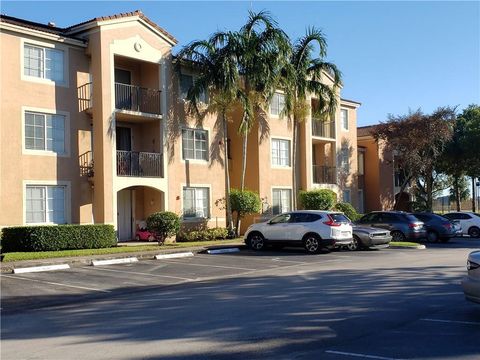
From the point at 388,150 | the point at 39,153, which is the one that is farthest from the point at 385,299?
the point at 388,150

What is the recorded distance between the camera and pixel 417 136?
39094mm

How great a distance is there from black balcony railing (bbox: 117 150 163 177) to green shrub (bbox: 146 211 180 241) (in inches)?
96.2

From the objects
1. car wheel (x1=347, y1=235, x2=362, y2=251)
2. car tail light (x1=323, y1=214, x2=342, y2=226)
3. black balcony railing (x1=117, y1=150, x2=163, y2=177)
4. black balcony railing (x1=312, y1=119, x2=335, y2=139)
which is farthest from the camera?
black balcony railing (x1=312, y1=119, x2=335, y2=139)

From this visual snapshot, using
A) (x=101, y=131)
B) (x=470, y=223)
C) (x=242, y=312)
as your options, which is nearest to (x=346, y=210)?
(x=470, y=223)

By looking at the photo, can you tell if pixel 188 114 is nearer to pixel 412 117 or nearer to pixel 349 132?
pixel 349 132

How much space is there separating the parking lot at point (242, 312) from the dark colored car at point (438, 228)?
11.2 meters

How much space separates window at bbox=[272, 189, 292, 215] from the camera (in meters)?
31.9

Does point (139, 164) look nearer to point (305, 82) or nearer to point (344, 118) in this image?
point (305, 82)

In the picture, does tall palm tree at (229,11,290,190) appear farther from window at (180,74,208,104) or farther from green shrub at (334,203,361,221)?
green shrub at (334,203,361,221)

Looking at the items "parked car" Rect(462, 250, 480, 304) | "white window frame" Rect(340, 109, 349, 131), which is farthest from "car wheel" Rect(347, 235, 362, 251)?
"white window frame" Rect(340, 109, 349, 131)

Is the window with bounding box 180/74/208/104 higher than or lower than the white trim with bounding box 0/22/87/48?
lower

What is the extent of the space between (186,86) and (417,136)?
18508mm

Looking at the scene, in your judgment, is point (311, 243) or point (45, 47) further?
point (45, 47)

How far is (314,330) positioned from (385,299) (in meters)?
3.10
